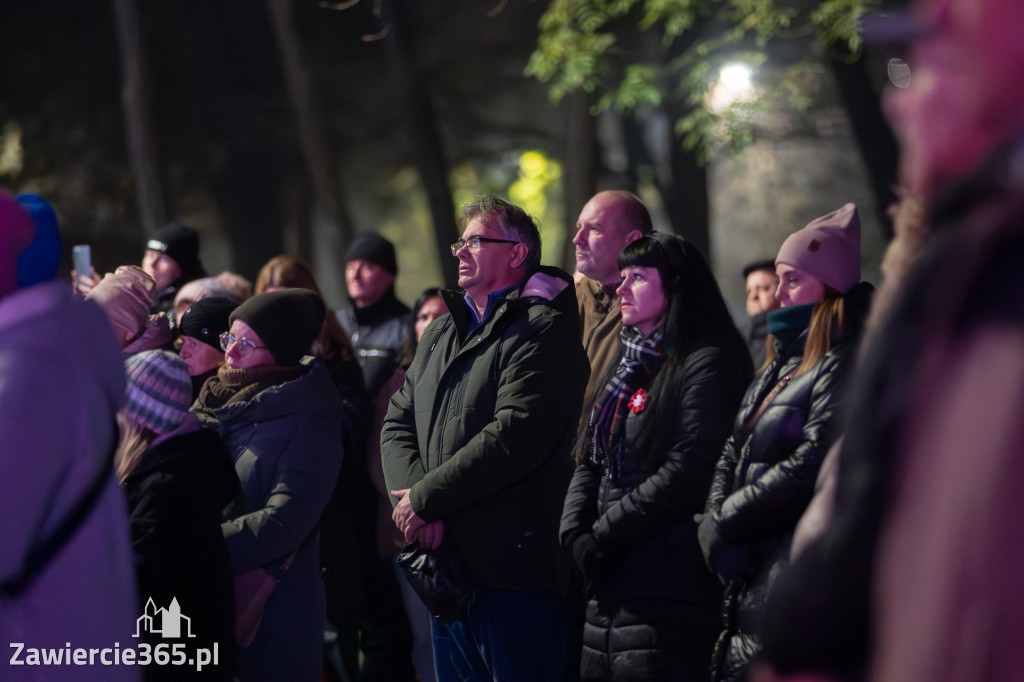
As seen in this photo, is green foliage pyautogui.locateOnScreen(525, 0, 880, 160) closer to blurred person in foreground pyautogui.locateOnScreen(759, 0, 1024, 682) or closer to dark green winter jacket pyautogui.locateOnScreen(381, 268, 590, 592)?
dark green winter jacket pyautogui.locateOnScreen(381, 268, 590, 592)

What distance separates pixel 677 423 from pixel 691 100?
20.7ft

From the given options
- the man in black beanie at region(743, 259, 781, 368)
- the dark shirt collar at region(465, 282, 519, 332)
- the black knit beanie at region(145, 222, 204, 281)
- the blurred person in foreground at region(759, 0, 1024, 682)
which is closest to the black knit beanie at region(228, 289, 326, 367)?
the dark shirt collar at region(465, 282, 519, 332)

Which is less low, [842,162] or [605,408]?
[842,162]

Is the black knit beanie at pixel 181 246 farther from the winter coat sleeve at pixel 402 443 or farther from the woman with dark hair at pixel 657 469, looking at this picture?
the woman with dark hair at pixel 657 469

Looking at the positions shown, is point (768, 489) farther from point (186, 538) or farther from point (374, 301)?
point (374, 301)

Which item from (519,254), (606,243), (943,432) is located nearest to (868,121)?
(606,243)

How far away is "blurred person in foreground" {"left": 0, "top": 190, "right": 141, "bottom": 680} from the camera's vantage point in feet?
7.68

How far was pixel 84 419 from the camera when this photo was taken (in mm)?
2449

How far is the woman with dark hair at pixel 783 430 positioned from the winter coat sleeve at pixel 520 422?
658 millimetres

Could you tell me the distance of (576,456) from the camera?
13.7ft

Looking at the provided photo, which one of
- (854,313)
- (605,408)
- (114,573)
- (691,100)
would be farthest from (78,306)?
(691,100)

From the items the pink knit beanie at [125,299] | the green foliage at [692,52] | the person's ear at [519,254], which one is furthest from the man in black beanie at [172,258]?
the green foliage at [692,52]

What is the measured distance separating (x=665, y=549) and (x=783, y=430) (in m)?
0.68

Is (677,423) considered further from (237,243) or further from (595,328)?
(237,243)
